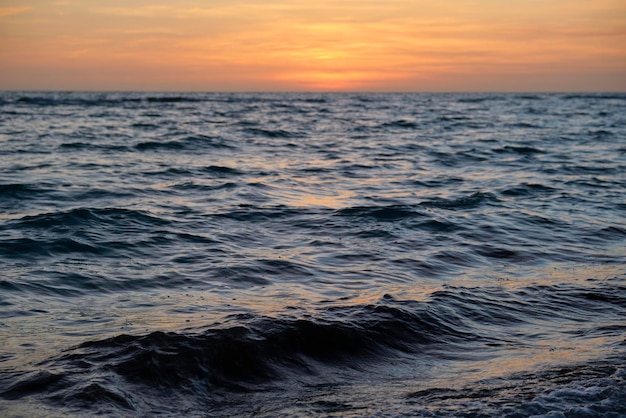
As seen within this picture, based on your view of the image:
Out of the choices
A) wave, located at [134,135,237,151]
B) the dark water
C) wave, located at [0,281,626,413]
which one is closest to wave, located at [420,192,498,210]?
the dark water

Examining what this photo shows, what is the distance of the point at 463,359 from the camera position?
225 inches

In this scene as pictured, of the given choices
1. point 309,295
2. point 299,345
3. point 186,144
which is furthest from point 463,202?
point 186,144

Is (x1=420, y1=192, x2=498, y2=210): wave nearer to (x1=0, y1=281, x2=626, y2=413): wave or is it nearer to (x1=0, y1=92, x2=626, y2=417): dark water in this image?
(x1=0, y1=92, x2=626, y2=417): dark water

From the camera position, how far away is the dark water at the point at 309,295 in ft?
15.7

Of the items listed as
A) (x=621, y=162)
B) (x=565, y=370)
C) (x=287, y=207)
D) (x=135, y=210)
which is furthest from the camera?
(x=621, y=162)

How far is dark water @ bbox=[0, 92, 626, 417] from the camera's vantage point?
4797 millimetres

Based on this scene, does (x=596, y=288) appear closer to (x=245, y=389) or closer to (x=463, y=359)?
(x=463, y=359)

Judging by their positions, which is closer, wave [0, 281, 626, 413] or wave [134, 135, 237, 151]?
wave [0, 281, 626, 413]

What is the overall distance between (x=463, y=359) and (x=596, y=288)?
3140 millimetres

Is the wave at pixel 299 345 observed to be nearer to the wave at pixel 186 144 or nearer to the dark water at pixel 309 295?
the dark water at pixel 309 295

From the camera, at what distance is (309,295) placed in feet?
24.2

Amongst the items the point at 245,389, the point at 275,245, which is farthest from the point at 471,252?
the point at 245,389

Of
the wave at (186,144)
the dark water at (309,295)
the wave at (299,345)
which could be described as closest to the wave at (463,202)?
the dark water at (309,295)

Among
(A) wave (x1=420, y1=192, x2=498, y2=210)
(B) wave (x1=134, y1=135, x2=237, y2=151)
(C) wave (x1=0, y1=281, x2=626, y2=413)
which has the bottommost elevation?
(C) wave (x1=0, y1=281, x2=626, y2=413)
